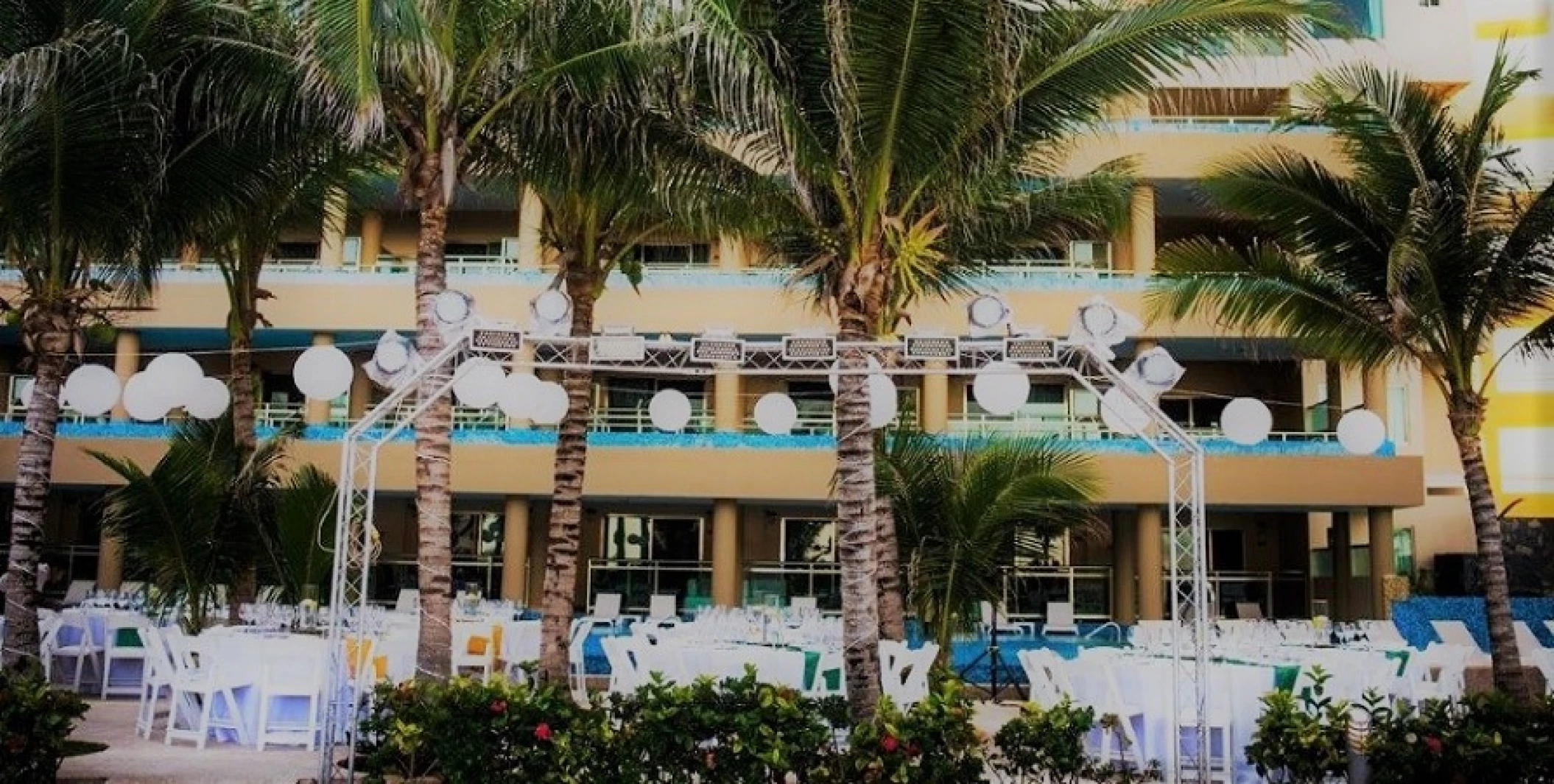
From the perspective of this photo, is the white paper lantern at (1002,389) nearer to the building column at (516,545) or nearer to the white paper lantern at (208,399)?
the white paper lantern at (208,399)

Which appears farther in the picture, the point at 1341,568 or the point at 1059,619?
the point at 1341,568

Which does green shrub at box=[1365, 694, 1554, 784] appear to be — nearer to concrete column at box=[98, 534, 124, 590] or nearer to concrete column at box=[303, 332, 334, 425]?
concrete column at box=[303, 332, 334, 425]

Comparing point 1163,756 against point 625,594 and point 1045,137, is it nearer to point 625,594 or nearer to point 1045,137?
point 1045,137

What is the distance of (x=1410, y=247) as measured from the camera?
11633mm

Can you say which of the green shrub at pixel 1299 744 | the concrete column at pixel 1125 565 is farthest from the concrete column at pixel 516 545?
the green shrub at pixel 1299 744

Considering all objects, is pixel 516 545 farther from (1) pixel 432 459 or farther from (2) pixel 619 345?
(2) pixel 619 345

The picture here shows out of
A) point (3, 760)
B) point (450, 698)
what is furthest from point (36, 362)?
point (450, 698)

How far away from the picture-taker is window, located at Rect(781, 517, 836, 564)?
1039 inches

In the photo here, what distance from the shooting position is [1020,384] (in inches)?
435

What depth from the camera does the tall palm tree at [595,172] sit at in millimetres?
10312

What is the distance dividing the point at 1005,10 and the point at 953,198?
2.02 meters

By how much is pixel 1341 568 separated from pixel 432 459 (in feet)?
68.9

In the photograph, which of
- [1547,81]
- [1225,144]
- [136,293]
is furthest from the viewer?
[1547,81]

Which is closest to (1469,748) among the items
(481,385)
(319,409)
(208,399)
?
(481,385)
